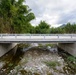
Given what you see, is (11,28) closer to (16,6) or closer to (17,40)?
(16,6)

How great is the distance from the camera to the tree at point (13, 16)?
99.1 feet

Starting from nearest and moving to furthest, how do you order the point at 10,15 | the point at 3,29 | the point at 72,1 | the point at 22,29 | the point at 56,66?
the point at 56,66, the point at 72,1, the point at 3,29, the point at 10,15, the point at 22,29

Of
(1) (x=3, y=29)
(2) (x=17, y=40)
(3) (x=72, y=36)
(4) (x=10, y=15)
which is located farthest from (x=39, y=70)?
(4) (x=10, y=15)

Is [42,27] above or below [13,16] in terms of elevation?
below

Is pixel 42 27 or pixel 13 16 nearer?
pixel 13 16

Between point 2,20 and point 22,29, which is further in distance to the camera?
point 22,29

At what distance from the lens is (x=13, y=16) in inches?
1230

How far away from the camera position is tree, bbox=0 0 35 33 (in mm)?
30219

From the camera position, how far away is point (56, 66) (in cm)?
1140

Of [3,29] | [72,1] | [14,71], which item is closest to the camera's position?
[14,71]

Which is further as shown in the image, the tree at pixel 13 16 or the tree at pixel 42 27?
the tree at pixel 42 27

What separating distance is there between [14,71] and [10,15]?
23100mm

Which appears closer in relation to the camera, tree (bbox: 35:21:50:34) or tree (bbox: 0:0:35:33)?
tree (bbox: 0:0:35:33)

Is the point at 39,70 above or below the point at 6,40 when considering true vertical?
below
